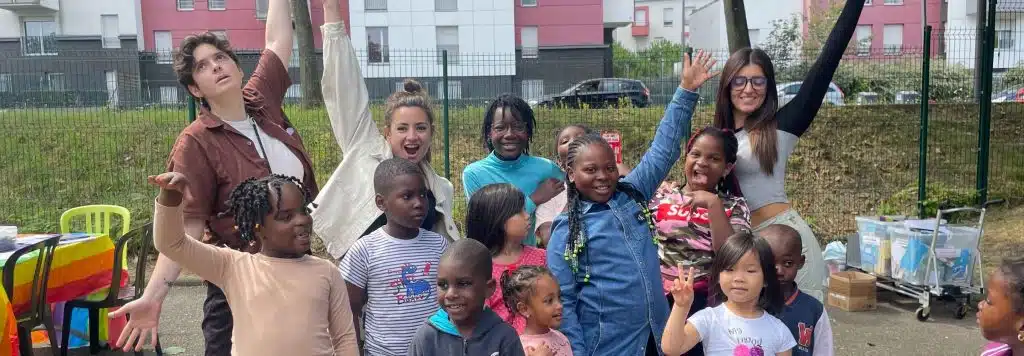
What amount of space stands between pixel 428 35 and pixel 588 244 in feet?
94.6

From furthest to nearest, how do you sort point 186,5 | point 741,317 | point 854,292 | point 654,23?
point 654,23 < point 186,5 < point 854,292 < point 741,317

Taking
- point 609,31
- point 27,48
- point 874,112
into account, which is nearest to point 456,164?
point 874,112

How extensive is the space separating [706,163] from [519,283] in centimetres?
93

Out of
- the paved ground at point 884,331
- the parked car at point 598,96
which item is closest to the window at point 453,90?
the parked car at point 598,96

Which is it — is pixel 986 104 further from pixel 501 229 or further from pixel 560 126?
pixel 501 229

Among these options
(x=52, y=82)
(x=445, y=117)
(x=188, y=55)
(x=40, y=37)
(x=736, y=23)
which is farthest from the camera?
(x=40, y=37)

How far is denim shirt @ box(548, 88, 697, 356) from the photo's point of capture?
2.84m

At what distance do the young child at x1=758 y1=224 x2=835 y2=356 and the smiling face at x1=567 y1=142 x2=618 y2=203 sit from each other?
2.17ft

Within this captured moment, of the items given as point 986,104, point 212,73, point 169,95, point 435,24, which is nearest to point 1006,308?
point 212,73

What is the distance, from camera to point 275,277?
8.50 feet

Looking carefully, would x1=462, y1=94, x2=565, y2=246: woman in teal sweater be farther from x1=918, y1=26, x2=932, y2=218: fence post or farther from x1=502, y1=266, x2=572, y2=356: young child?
x1=918, y1=26, x2=932, y2=218: fence post

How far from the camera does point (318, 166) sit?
912cm

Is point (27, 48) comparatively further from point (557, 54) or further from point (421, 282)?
point (421, 282)

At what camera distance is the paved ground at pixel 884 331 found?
553 cm
